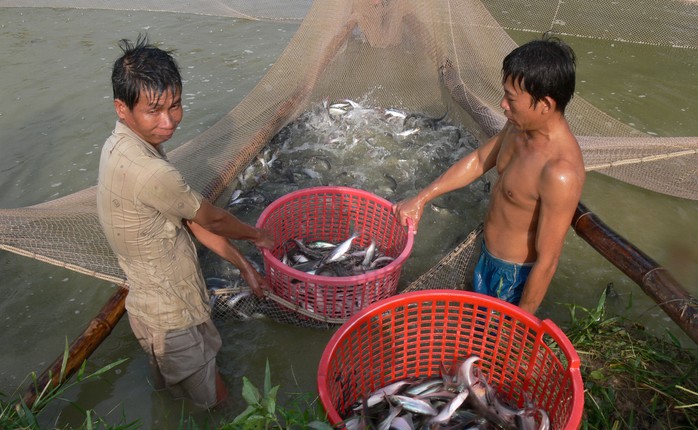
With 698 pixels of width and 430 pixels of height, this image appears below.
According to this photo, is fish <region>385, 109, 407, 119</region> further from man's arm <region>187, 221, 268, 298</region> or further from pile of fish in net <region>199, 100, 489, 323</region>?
man's arm <region>187, 221, 268, 298</region>

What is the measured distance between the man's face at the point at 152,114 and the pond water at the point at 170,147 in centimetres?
165

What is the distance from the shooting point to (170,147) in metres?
6.59

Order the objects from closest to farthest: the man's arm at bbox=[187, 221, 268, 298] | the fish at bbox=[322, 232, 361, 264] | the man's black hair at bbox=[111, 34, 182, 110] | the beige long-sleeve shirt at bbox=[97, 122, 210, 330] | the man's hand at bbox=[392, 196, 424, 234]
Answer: the man's black hair at bbox=[111, 34, 182, 110]
the beige long-sleeve shirt at bbox=[97, 122, 210, 330]
the man's arm at bbox=[187, 221, 268, 298]
the man's hand at bbox=[392, 196, 424, 234]
the fish at bbox=[322, 232, 361, 264]

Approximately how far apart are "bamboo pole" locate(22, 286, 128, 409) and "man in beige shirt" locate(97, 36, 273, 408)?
1.00ft

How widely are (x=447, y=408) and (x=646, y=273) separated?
1.56 metres

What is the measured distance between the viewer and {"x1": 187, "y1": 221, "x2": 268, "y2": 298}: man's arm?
3.18 meters

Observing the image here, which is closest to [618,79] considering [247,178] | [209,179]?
[247,178]

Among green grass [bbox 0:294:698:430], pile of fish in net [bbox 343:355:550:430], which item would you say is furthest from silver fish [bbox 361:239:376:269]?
pile of fish in net [bbox 343:355:550:430]

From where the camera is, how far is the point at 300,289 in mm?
3510

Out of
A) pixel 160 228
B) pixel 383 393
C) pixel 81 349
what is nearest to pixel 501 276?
pixel 383 393

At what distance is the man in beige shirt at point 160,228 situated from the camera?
7.84 ft

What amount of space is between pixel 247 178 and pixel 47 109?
402cm

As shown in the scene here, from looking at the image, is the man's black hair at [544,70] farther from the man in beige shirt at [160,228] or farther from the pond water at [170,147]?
the pond water at [170,147]

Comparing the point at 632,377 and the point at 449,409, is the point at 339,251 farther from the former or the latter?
the point at 632,377
